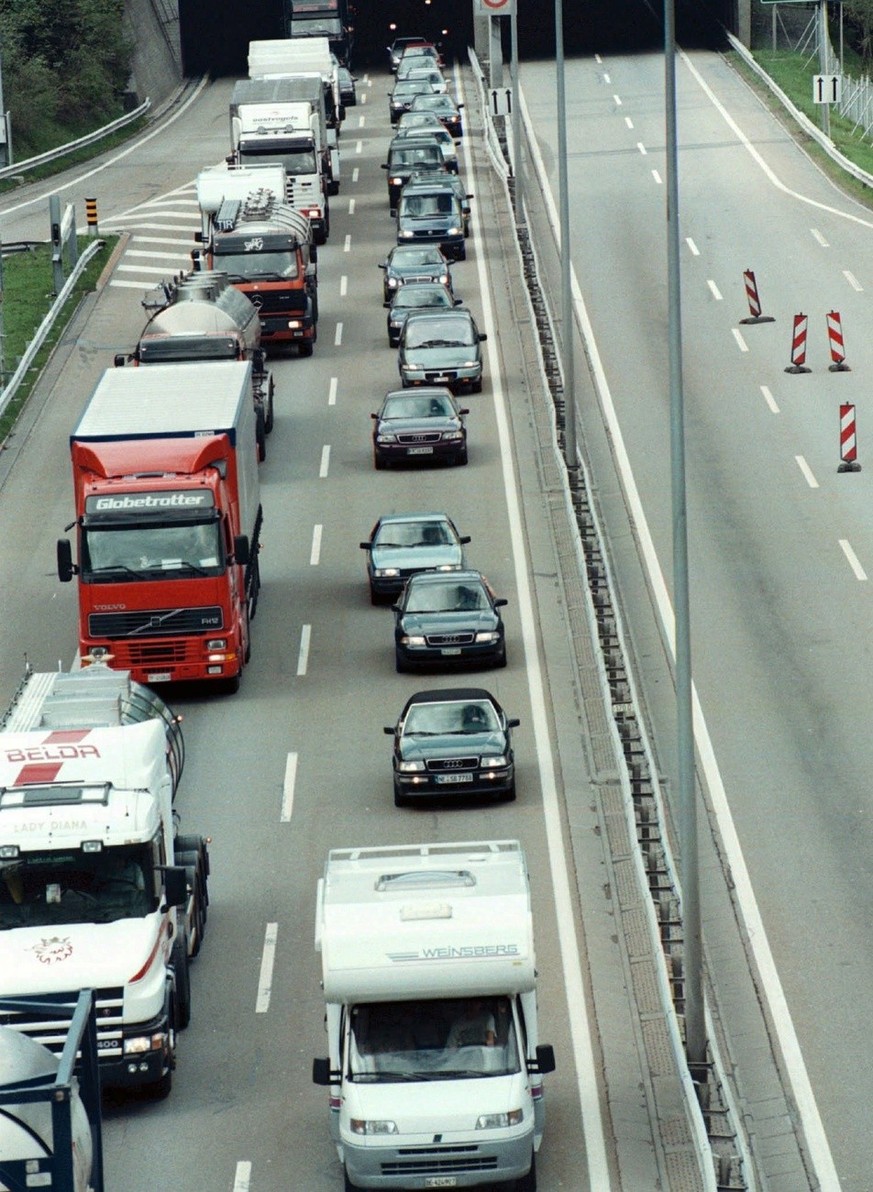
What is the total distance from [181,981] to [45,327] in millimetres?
35028

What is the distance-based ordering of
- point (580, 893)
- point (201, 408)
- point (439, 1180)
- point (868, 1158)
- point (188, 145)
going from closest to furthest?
1. point (439, 1180)
2. point (868, 1158)
3. point (580, 893)
4. point (201, 408)
5. point (188, 145)

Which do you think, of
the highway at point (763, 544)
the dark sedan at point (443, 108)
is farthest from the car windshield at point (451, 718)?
the dark sedan at point (443, 108)

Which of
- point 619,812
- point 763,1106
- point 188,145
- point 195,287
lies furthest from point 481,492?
point 188,145

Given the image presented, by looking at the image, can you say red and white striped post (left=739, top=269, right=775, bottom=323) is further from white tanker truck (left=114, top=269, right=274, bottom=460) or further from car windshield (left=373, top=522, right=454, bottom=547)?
car windshield (left=373, top=522, right=454, bottom=547)

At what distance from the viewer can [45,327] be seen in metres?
54.7

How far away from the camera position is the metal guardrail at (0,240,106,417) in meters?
49.7

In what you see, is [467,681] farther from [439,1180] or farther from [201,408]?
[439,1180]

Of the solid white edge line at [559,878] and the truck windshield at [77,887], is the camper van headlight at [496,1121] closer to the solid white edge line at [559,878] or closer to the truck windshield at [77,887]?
the solid white edge line at [559,878]

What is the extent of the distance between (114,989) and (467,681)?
13.5 metres

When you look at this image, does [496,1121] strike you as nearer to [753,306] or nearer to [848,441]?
[848,441]

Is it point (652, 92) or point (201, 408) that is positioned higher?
point (201, 408)

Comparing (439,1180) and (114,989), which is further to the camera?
(114,989)

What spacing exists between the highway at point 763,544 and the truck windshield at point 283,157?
7.18 metres

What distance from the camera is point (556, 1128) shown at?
19.9 m
